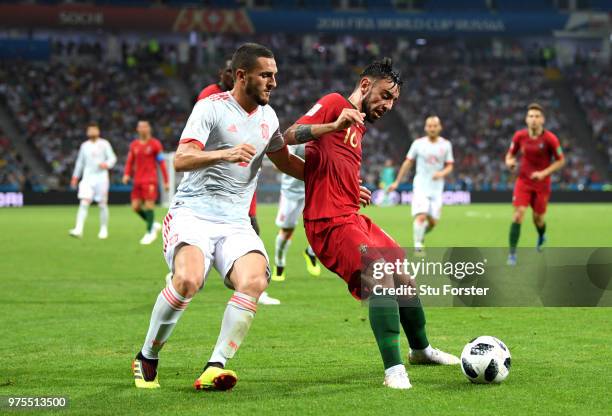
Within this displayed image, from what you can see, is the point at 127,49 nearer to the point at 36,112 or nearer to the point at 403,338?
the point at 36,112

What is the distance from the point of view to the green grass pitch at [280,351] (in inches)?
228

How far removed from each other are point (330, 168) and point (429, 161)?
10.3m

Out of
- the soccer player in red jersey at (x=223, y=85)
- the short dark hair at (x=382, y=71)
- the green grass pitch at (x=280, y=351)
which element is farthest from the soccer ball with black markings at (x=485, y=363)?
the soccer player in red jersey at (x=223, y=85)

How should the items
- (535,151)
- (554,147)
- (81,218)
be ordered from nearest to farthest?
1. (554,147)
2. (535,151)
3. (81,218)

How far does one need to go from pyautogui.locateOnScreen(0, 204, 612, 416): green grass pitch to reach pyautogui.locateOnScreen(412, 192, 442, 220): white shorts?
2.62 metres

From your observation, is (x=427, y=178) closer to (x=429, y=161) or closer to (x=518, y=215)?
(x=429, y=161)

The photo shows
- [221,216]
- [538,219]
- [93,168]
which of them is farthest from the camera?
[93,168]

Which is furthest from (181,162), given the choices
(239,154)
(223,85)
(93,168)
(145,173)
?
(93,168)

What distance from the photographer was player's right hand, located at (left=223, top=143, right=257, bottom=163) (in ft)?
19.1

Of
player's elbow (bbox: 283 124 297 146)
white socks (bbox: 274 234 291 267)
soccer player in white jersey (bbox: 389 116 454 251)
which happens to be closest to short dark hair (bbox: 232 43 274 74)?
player's elbow (bbox: 283 124 297 146)

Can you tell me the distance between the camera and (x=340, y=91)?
52.2m

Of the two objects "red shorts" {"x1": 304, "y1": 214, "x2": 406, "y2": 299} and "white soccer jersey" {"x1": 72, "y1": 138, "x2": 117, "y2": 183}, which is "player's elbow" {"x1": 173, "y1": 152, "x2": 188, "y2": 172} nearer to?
"red shorts" {"x1": 304, "y1": 214, "x2": 406, "y2": 299}

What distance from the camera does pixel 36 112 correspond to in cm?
4488

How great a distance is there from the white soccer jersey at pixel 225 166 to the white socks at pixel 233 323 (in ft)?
2.01
